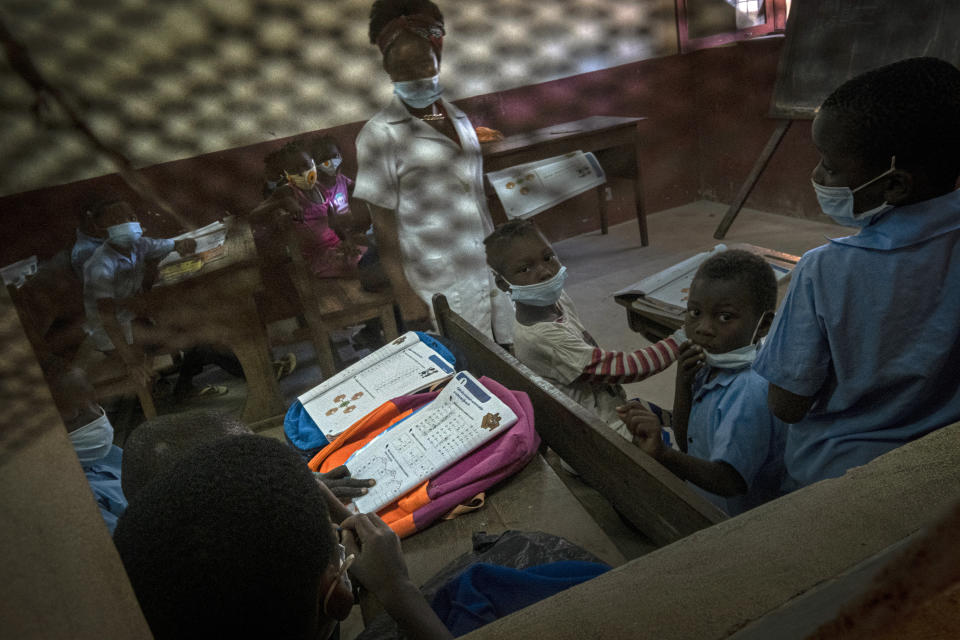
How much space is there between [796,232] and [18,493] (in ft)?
10.9

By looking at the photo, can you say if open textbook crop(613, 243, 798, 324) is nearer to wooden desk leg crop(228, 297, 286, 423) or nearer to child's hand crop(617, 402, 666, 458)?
child's hand crop(617, 402, 666, 458)

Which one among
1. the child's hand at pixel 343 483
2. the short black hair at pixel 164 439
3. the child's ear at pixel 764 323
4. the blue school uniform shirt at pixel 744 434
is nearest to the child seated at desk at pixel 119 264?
the short black hair at pixel 164 439

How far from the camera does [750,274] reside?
1.03 metres

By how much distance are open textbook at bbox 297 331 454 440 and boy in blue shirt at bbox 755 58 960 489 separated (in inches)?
24.4

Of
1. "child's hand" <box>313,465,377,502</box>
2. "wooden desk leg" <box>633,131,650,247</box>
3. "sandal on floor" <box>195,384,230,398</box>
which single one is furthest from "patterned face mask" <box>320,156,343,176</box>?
"wooden desk leg" <box>633,131,650,247</box>

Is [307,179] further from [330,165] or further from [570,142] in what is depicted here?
[570,142]

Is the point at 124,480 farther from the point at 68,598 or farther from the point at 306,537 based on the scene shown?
the point at 68,598

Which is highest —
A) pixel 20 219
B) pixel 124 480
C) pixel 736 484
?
pixel 20 219

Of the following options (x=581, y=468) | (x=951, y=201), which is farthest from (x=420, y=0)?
(x=581, y=468)

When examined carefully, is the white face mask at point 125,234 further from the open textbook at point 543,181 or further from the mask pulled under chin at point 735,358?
the open textbook at point 543,181

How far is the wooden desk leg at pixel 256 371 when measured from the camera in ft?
5.28

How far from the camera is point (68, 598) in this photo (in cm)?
16

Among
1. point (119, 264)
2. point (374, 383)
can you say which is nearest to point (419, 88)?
point (119, 264)

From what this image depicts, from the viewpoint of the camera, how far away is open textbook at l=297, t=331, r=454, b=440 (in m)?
1.11
